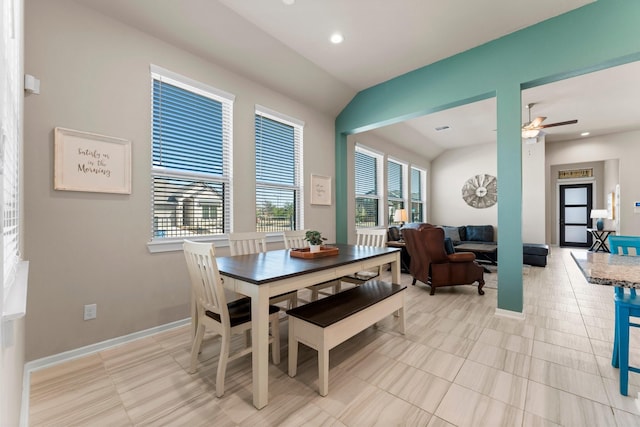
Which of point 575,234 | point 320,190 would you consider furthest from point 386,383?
point 575,234

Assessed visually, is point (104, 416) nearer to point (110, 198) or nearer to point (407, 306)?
point (110, 198)

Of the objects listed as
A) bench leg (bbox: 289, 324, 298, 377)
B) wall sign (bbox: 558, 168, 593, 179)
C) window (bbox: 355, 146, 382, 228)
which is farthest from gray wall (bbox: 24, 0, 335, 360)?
wall sign (bbox: 558, 168, 593, 179)

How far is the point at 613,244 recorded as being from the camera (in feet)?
6.81

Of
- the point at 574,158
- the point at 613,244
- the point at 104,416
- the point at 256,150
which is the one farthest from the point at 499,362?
the point at 574,158

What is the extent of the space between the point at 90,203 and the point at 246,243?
140cm

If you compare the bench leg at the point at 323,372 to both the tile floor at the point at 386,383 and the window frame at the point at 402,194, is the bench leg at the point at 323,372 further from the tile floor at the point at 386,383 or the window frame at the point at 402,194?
the window frame at the point at 402,194

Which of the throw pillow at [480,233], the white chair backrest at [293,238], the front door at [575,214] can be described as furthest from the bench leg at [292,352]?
the front door at [575,214]

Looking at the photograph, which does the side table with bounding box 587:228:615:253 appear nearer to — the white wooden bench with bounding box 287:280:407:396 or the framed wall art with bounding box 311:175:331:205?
the framed wall art with bounding box 311:175:331:205

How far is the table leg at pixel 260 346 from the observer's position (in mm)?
1656

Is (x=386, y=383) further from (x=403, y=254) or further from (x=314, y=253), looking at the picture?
(x=403, y=254)

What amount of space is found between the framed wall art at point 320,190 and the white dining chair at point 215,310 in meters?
2.59

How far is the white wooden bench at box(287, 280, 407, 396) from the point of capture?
1787mm

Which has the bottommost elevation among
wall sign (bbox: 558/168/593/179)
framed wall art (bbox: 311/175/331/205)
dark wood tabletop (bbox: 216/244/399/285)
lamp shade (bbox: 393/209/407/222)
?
dark wood tabletop (bbox: 216/244/399/285)

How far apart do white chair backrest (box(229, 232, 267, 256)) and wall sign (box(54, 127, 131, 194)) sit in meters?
1.05
